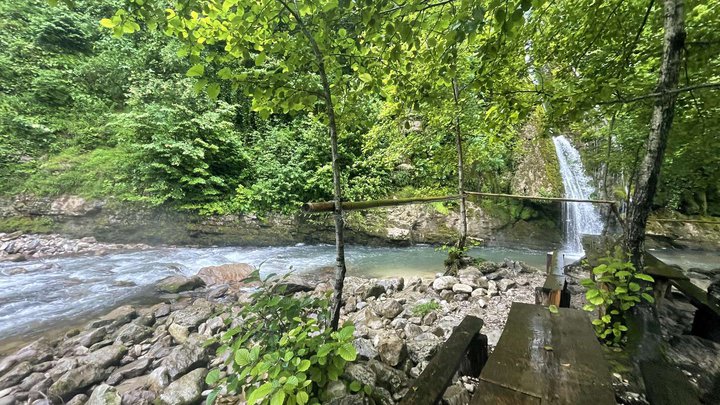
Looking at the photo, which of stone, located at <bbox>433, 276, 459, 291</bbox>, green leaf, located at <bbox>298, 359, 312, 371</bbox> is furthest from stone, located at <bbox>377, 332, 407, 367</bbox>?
stone, located at <bbox>433, 276, 459, 291</bbox>

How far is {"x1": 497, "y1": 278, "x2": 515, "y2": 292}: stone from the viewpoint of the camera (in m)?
5.24

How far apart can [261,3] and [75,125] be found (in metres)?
14.8

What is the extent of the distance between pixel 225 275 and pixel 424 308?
5020 millimetres

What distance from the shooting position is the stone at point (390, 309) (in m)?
4.36

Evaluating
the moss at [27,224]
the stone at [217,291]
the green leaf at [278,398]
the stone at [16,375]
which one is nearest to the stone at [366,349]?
the green leaf at [278,398]

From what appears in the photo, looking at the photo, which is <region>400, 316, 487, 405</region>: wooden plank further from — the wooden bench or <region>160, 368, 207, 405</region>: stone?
<region>160, 368, 207, 405</region>: stone

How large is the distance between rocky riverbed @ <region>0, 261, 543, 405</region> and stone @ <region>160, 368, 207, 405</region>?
0.03 ft

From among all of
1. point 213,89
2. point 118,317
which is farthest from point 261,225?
point 213,89

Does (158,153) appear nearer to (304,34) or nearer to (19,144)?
(19,144)

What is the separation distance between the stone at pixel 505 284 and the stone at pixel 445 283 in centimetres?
77

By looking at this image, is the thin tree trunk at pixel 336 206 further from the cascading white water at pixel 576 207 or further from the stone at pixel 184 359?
the cascading white water at pixel 576 207

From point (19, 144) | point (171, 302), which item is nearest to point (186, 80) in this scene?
point (19, 144)

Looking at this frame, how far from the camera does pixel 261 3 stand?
77.4 inches

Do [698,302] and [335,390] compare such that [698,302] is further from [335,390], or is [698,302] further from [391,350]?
[335,390]
